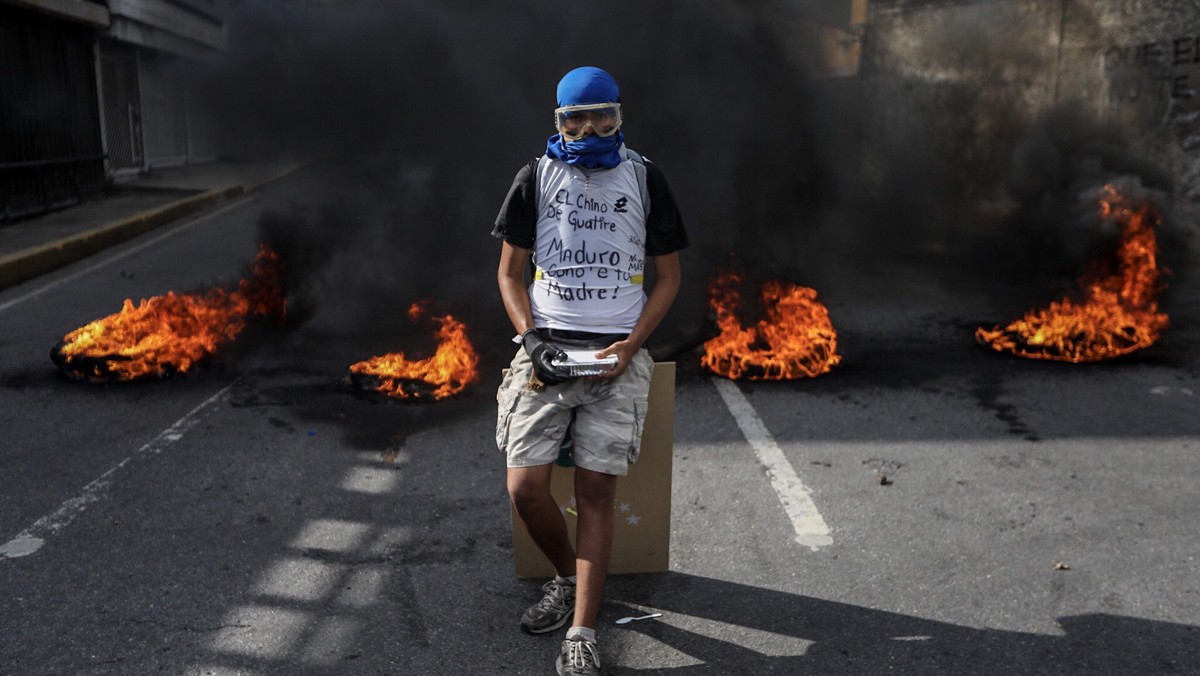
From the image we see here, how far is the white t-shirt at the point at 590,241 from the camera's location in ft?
9.60

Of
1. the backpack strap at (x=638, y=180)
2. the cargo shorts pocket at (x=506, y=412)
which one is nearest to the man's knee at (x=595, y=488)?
the cargo shorts pocket at (x=506, y=412)

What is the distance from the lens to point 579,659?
276 cm

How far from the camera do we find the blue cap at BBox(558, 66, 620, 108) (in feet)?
9.14

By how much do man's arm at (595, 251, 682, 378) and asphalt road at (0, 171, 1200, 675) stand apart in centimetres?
89

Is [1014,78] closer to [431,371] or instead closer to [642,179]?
[431,371]

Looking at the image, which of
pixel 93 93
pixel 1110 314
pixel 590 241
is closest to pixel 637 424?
pixel 590 241

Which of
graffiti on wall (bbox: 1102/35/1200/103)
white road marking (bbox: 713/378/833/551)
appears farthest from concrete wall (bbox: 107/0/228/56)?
white road marking (bbox: 713/378/833/551)

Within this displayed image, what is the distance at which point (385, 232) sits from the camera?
7375mm

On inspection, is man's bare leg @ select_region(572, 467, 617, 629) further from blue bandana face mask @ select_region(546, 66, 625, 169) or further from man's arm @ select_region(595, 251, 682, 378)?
blue bandana face mask @ select_region(546, 66, 625, 169)

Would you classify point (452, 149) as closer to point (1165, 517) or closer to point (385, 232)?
point (385, 232)

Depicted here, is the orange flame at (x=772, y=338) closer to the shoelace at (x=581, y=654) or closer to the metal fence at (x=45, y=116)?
the shoelace at (x=581, y=654)

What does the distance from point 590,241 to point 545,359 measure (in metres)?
0.40

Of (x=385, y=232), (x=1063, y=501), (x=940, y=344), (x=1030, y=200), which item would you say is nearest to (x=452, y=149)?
(x=385, y=232)

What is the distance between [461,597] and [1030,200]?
7.23 m
